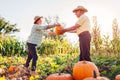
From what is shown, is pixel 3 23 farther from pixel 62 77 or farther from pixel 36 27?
pixel 62 77

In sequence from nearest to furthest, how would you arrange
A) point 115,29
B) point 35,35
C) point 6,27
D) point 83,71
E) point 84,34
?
point 83,71 < point 84,34 < point 35,35 < point 115,29 < point 6,27

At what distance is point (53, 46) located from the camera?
21.7 metres

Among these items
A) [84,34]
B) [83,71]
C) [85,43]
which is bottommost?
[83,71]

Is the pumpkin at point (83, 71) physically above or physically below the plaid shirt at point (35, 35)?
below

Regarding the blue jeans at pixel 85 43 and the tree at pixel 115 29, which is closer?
the blue jeans at pixel 85 43

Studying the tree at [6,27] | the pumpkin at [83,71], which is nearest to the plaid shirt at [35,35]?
the pumpkin at [83,71]

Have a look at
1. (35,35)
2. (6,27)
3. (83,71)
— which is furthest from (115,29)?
(6,27)

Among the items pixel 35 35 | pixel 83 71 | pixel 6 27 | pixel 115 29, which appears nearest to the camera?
pixel 83 71

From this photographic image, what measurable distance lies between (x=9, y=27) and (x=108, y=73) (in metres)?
44.5

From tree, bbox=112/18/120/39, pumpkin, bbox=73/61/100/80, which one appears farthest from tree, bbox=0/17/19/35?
pumpkin, bbox=73/61/100/80

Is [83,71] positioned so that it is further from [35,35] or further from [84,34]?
[35,35]

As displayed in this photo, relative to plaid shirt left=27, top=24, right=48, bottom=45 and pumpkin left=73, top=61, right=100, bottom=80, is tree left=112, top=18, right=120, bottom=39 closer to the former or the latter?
plaid shirt left=27, top=24, right=48, bottom=45

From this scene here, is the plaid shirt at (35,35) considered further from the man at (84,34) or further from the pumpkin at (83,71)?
the pumpkin at (83,71)

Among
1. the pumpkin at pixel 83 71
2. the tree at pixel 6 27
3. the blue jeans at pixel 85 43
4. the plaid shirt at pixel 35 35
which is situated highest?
the tree at pixel 6 27
